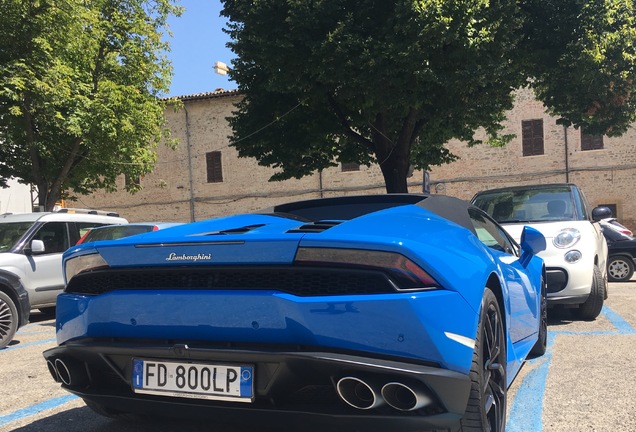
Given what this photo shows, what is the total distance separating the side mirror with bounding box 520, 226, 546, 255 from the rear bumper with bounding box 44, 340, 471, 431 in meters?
2.39

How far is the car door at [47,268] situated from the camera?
754cm

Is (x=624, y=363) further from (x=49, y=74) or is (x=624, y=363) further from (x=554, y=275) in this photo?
(x=49, y=74)

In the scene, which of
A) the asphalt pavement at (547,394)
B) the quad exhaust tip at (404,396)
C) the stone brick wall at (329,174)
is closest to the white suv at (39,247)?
the asphalt pavement at (547,394)

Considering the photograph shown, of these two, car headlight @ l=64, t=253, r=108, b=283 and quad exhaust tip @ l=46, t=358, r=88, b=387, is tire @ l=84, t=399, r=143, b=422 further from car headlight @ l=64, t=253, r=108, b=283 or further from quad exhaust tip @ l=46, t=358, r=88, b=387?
car headlight @ l=64, t=253, r=108, b=283

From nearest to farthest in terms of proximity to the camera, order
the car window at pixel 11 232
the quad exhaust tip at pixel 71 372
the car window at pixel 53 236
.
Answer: the quad exhaust tip at pixel 71 372 < the car window at pixel 11 232 < the car window at pixel 53 236

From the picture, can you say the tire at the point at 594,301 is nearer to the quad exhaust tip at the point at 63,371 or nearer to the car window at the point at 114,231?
the quad exhaust tip at the point at 63,371

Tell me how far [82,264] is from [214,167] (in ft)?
90.5

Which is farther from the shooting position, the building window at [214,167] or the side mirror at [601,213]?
the building window at [214,167]

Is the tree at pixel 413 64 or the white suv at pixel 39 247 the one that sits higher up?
the tree at pixel 413 64

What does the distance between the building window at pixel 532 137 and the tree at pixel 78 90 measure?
16.2 metres

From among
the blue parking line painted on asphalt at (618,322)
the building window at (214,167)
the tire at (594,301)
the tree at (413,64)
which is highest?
the tree at (413,64)

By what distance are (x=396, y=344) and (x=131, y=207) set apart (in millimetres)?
31682

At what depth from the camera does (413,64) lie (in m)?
10.7

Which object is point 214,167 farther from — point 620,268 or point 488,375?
point 488,375
